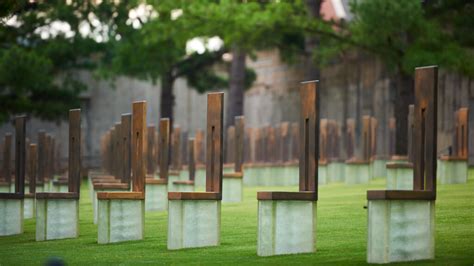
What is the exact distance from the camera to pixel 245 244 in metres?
16.2

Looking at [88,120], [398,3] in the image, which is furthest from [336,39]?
[88,120]

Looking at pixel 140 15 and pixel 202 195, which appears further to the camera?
pixel 140 15

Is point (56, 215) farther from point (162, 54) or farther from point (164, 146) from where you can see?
point (162, 54)

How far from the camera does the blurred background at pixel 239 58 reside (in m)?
32.8

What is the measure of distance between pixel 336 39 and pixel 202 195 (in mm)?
19868

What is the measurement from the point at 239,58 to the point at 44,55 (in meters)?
6.65

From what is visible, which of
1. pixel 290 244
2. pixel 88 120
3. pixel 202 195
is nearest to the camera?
pixel 290 244

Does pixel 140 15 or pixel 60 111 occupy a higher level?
pixel 140 15

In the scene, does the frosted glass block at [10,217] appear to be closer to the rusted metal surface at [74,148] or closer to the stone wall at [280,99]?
the rusted metal surface at [74,148]

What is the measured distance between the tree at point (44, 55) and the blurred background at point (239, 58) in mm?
49

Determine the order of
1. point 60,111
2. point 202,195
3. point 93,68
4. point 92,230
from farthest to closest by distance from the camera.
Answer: point 93,68 → point 60,111 → point 92,230 → point 202,195

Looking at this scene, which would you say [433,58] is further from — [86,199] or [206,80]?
[206,80]

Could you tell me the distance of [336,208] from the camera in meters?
20.8

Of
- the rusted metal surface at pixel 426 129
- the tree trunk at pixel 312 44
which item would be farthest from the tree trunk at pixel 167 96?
the rusted metal surface at pixel 426 129
